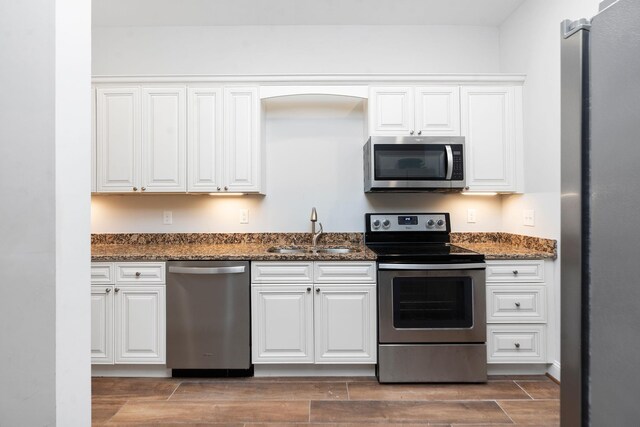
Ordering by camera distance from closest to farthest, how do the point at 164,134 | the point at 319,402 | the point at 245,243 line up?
the point at 319,402, the point at 164,134, the point at 245,243

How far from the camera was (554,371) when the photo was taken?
2525 millimetres

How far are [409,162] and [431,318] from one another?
1147mm

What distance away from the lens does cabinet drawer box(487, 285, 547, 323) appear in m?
2.56

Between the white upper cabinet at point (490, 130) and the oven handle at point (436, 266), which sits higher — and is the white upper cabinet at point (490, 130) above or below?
above

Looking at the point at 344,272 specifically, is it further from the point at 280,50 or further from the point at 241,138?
the point at 280,50

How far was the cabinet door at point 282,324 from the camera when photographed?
2.56m

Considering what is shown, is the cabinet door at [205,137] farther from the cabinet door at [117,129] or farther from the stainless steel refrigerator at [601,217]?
the stainless steel refrigerator at [601,217]

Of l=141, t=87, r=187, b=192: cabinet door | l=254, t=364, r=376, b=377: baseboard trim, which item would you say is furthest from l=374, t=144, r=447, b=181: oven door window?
l=141, t=87, r=187, b=192: cabinet door

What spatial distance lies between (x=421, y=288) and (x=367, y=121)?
4.48ft

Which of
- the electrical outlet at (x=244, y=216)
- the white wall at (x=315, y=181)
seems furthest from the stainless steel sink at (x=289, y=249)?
the electrical outlet at (x=244, y=216)

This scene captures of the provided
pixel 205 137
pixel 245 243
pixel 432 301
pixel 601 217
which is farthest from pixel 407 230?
pixel 601 217

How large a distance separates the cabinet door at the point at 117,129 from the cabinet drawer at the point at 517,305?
2.81m

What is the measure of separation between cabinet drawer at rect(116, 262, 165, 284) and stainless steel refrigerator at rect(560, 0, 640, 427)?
2433 mm

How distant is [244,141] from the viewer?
287 cm
